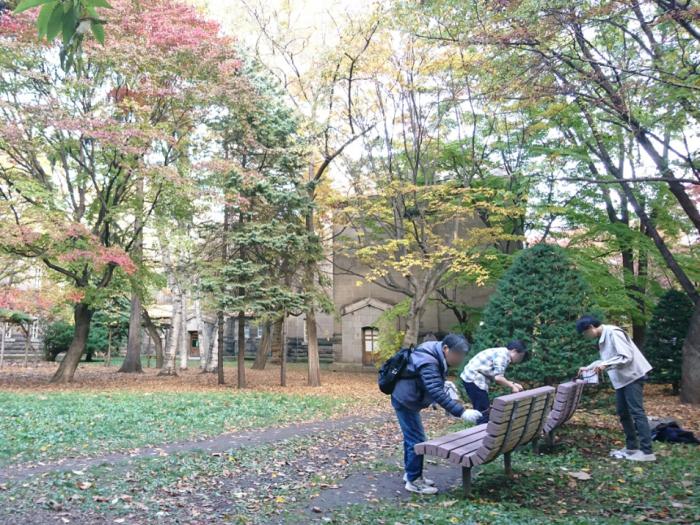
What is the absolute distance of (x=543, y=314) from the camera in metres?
7.73

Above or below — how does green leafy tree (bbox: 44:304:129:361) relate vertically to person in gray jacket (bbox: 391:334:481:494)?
above


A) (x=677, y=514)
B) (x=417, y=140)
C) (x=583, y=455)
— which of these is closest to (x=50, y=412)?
(x=583, y=455)

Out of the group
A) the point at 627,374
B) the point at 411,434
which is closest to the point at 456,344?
the point at 411,434

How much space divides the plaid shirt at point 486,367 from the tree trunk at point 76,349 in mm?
13195

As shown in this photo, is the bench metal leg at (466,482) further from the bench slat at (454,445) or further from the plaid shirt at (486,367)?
the plaid shirt at (486,367)

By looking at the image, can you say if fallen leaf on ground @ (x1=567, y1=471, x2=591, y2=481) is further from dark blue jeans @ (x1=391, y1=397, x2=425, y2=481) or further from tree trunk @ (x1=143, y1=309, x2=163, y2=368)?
tree trunk @ (x1=143, y1=309, x2=163, y2=368)

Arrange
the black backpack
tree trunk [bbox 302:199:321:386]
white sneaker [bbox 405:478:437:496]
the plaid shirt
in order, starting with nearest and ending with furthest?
the black backpack
white sneaker [bbox 405:478:437:496]
the plaid shirt
tree trunk [bbox 302:199:321:386]

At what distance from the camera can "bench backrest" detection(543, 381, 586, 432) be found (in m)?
6.12

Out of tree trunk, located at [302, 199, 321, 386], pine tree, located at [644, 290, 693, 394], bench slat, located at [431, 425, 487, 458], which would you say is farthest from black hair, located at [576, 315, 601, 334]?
pine tree, located at [644, 290, 693, 394]

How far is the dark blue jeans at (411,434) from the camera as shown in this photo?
16.3ft

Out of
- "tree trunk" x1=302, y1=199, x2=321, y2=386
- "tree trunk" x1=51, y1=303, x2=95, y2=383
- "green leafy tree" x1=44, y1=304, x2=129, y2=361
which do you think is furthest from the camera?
"green leafy tree" x1=44, y1=304, x2=129, y2=361

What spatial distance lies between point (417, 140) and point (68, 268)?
11.6m

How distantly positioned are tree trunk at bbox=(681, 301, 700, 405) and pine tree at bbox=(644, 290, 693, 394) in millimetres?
2512

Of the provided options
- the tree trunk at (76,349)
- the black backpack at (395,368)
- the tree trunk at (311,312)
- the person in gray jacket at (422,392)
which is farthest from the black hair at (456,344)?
the tree trunk at (76,349)
